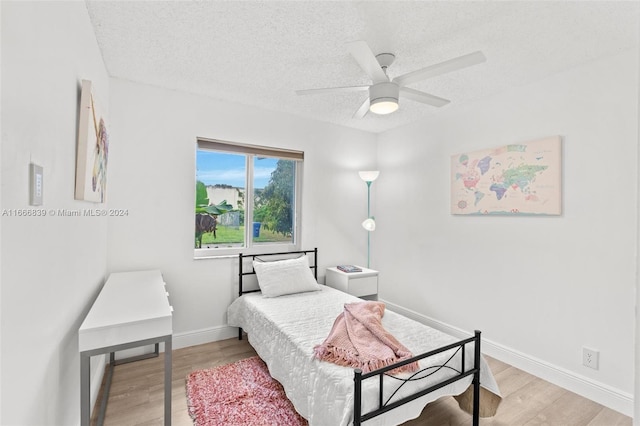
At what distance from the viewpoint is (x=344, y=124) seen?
395cm

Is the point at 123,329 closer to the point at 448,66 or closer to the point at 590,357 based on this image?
the point at 448,66

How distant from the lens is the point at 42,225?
3.71ft

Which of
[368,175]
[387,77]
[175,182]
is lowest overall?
[175,182]

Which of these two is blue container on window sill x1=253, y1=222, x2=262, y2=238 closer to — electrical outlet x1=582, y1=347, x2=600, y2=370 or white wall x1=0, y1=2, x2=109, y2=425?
white wall x1=0, y1=2, x2=109, y2=425

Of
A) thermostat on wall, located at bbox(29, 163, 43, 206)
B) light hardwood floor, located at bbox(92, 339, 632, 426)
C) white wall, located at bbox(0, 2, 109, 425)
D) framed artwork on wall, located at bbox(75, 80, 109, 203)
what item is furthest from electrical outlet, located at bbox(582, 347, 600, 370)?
framed artwork on wall, located at bbox(75, 80, 109, 203)

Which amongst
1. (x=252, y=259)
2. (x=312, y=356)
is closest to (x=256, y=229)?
(x=252, y=259)

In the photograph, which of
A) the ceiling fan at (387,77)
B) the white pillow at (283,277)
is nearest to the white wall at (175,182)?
the white pillow at (283,277)

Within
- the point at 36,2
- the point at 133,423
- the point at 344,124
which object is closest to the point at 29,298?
the point at 36,2

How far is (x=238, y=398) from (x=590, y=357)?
2.59m

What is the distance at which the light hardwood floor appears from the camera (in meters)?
1.99

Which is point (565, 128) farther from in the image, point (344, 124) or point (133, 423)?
point (133, 423)

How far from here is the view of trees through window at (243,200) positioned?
326cm

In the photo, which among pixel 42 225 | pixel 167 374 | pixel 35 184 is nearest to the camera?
pixel 35 184

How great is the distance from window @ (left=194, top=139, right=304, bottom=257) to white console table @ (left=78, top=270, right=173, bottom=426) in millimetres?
1414
